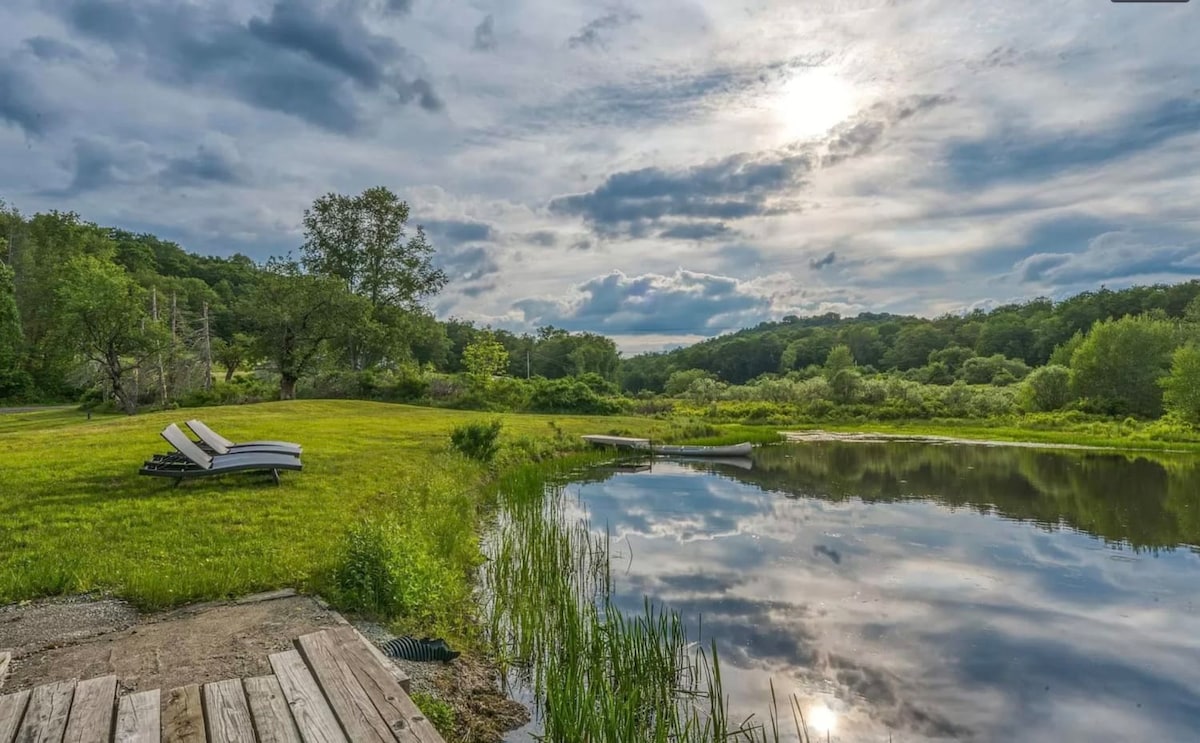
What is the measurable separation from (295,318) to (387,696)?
112ft

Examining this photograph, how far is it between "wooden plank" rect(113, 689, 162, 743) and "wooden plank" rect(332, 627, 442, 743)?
87 cm

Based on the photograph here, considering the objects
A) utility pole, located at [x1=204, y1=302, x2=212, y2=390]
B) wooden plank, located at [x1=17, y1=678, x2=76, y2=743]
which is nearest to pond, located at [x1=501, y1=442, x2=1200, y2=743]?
wooden plank, located at [x1=17, y1=678, x2=76, y2=743]

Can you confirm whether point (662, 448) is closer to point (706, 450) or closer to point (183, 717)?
point (706, 450)

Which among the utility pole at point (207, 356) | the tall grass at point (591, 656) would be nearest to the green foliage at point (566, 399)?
the utility pole at point (207, 356)

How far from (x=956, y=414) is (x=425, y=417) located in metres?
36.0

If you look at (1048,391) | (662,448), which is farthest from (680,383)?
(662,448)

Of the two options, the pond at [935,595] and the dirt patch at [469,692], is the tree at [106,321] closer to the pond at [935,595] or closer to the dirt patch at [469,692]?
the pond at [935,595]

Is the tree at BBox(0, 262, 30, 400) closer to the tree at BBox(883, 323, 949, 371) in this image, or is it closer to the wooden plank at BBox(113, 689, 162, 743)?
the wooden plank at BBox(113, 689, 162, 743)

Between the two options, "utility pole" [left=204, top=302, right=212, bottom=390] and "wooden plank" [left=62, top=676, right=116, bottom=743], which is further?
"utility pole" [left=204, top=302, right=212, bottom=390]

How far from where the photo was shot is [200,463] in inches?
449

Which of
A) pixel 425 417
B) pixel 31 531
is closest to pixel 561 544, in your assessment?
pixel 31 531

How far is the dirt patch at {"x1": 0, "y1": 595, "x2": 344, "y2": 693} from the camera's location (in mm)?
4945

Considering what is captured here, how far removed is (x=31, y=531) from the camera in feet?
28.4

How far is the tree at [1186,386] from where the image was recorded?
109ft
